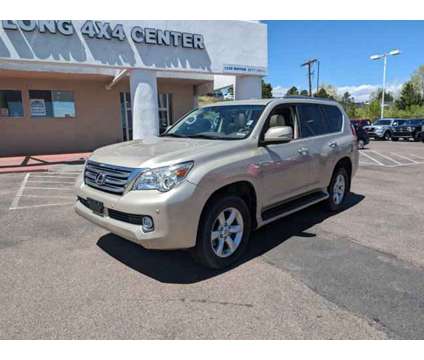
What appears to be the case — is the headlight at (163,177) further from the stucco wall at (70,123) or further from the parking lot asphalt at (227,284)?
the stucco wall at (70,123)

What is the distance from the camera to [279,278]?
3.50 m

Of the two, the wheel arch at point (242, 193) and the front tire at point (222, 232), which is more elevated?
the wheel arch at point (242, 193)

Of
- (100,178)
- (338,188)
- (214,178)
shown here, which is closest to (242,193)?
(214,178)

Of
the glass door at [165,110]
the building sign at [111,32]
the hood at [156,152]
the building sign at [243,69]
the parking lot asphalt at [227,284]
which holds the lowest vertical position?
the parking lot asphalt at [227,284]

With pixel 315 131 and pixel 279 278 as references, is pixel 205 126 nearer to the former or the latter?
pixel 315 131

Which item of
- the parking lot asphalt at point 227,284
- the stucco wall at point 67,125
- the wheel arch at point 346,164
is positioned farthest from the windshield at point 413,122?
the parking lot asphalt at point 227,284

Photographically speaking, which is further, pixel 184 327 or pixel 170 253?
pixel 170 253

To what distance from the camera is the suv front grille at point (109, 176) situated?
3.42 m

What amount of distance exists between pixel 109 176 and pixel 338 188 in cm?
416

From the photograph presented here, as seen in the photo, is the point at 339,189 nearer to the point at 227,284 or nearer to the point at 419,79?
the point at 227,284

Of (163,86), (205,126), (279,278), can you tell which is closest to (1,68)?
(163,86)

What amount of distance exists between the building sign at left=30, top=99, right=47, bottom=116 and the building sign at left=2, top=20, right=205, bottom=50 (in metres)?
7.24

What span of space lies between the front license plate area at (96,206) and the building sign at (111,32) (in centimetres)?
896

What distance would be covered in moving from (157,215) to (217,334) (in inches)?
46.3
